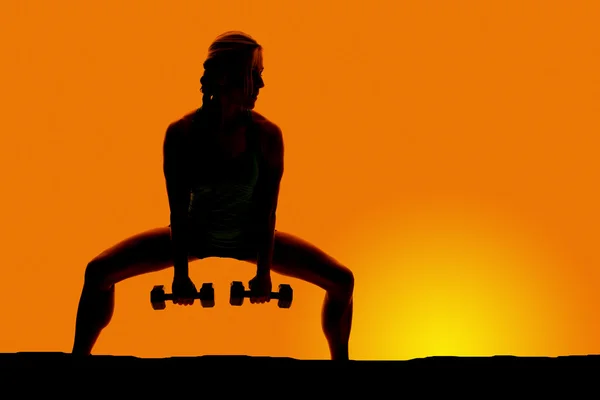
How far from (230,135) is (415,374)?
657 mm

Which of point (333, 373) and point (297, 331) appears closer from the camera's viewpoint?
point (333, 373)

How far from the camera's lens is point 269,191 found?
66.7 inches

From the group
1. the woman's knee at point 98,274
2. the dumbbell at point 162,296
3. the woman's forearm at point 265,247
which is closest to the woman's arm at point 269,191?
the woman's forearm at point 265,247

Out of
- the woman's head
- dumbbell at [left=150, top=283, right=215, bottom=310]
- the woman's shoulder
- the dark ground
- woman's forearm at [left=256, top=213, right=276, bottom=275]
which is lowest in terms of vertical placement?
the dark ground

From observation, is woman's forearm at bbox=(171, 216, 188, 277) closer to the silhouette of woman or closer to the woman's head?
the silhouette of woman

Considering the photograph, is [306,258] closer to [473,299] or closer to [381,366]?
[381,366]

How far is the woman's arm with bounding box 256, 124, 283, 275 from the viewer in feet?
5.50

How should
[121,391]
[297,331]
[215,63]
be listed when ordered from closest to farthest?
[121,391] < [215,63] < [297,331]

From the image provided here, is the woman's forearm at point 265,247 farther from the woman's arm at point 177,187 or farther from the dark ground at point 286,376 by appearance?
the dark ground at point 286,376

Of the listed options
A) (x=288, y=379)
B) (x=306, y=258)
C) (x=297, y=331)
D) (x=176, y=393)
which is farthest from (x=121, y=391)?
(x=297, y=331)

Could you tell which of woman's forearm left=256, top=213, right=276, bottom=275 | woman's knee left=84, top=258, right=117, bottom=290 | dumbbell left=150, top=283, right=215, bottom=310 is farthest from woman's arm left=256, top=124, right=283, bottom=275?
woman's knee left=84, top=258, right=117, bottom=290

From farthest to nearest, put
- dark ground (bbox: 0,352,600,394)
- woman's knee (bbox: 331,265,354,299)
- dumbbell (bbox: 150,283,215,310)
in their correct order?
1. woman's knee (bbox: 331,265,354,299)
2. dumbbell (bbox: 150,283,215,310)
3. dark ground (bbox: 0,352,600,394)

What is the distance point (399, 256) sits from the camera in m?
2.41

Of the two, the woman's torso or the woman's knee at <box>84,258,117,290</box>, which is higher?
the woman's torso
